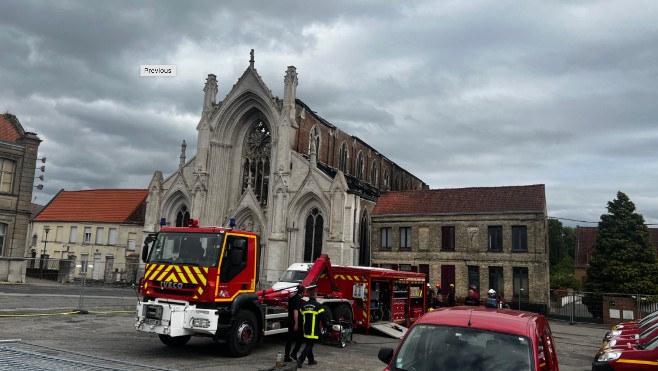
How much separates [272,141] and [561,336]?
2341 cm

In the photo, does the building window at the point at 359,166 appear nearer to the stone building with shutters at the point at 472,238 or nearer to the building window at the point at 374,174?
the building window at the point at 374,174

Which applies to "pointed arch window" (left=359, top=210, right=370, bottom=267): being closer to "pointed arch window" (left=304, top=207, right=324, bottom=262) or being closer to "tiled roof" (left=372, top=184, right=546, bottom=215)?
"tiled roof" (left=372, top=184, right=546, bottom=215)

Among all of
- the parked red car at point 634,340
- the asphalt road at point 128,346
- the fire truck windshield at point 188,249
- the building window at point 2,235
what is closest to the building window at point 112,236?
the building window at point 2,235

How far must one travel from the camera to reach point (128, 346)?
11750 mm

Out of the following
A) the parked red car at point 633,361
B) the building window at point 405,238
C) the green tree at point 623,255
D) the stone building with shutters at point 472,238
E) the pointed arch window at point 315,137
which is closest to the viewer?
the parked red car at point 633,361

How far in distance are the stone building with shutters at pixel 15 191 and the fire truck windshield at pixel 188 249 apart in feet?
77.3

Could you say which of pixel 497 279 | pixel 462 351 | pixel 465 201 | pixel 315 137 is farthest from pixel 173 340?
pixel 315 137

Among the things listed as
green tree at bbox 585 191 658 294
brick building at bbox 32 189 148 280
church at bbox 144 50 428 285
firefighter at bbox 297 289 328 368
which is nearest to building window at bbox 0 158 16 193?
church at bbox 144 50 428 285

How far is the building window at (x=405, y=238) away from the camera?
3176 cm

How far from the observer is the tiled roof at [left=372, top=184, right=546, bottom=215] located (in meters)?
28.9

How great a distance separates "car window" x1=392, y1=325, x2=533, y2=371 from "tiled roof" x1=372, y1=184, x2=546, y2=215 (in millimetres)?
24911

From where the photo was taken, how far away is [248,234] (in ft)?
39.8

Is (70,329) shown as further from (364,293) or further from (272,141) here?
(272,141)

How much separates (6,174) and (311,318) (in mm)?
29199
